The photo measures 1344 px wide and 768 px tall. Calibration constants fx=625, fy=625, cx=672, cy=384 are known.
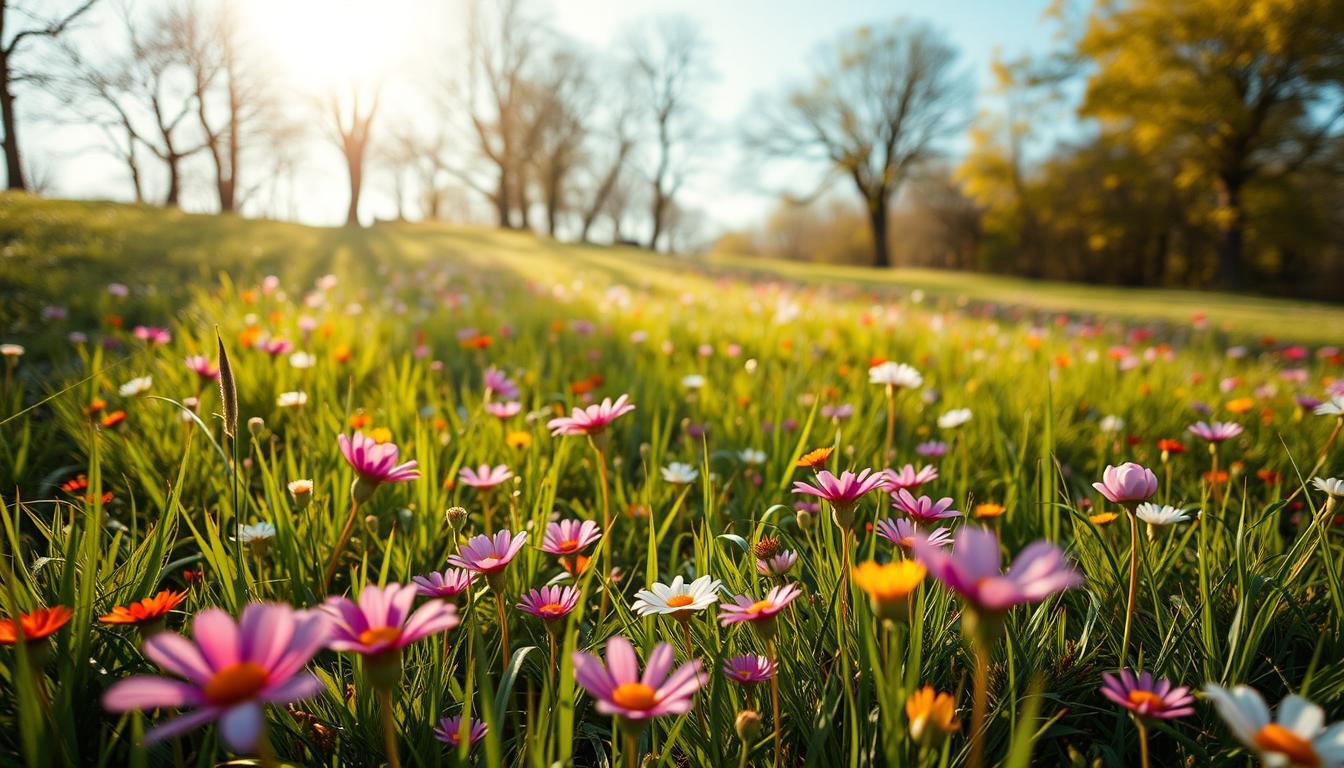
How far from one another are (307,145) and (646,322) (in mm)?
29731

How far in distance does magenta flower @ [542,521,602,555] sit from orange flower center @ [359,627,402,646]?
0.30 meters

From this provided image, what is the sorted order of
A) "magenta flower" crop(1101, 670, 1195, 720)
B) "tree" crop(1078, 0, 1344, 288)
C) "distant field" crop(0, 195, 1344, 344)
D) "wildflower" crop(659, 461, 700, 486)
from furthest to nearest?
1. "tree" crop(1078, 0, 1344, 288)
2. "distant field" crop(0, 195, 1344, 344)
3. "wildflower" crop(659, 461, 700, 486)
4. "magenta flower" crop(1101, 670, 1195, 720)

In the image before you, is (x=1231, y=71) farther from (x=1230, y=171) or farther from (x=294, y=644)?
(x=294, y=644)

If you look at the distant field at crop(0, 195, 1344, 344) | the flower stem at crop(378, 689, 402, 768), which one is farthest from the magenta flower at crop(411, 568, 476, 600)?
the distant field at crop(0, 195, 1344, 344)

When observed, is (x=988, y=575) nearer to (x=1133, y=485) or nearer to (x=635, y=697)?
(x=635, y=697)

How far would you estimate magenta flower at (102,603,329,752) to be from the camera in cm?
41

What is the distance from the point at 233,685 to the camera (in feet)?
1.53

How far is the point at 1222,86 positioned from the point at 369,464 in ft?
79.0

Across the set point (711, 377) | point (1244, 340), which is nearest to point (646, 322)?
point (711, 377)

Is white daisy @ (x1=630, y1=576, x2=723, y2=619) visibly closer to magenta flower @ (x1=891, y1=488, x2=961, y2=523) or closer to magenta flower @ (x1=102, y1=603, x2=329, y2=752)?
magenta flower @ (x1=891, y1=488, x2=961, y2=523)

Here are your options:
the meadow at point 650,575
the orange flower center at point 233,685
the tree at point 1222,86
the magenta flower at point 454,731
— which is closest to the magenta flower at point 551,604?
the meadow at point 650,575

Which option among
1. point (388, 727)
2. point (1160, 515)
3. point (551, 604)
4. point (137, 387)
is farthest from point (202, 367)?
point (1160, 515)

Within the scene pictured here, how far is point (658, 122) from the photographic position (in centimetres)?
3444

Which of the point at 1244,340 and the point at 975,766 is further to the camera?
the point at 1244,340
